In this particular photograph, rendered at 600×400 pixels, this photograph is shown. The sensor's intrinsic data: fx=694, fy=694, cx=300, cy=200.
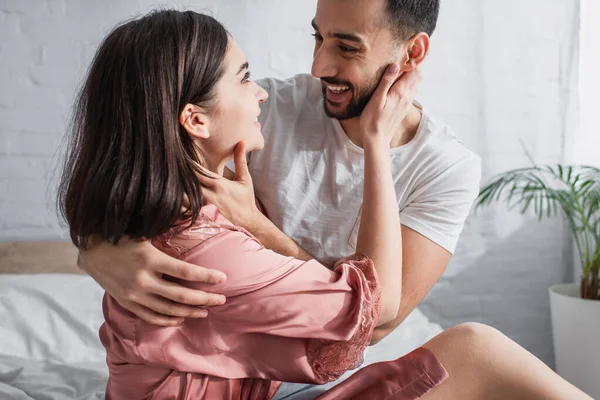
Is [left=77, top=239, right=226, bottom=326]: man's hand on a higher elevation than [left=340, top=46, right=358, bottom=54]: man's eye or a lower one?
lower

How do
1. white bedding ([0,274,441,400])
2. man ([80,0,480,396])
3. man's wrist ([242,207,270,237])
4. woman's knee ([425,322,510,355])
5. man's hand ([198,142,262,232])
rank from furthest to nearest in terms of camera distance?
white bedding ([0,274,441,400]), man ([80,0,480,396]), man's wrist ([242,207,270,237]), man's hand ([198,142,262,232]), woman's knee ([425,322,510,355])

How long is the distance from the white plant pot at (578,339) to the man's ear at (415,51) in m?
1.32

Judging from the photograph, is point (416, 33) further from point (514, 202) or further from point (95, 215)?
point (514, 202)

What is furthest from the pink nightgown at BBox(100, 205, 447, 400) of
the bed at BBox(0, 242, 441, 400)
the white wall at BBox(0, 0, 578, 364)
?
the white wall at BBox(0, 0, 578, 364)

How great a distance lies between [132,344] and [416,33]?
0.92 meters

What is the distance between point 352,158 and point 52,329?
111 cm

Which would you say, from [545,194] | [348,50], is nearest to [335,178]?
[348,50]

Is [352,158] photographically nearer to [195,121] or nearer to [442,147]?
[442,147]

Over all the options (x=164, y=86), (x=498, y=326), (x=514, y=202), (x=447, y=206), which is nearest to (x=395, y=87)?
(x=447, y=206)

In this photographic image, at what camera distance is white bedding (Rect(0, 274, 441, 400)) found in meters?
1.77

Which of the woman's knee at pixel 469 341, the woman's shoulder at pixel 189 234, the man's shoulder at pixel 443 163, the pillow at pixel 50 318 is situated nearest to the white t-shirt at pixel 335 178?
the man's shoulder at pixel 443 163

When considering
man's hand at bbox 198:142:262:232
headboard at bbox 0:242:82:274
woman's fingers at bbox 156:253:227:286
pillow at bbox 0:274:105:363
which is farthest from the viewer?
headboard at bbox 0:242:82:274

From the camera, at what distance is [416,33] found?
5.10 feet

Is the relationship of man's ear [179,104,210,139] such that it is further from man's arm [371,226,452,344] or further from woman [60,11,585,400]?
man's arm [371,226,452,344]
